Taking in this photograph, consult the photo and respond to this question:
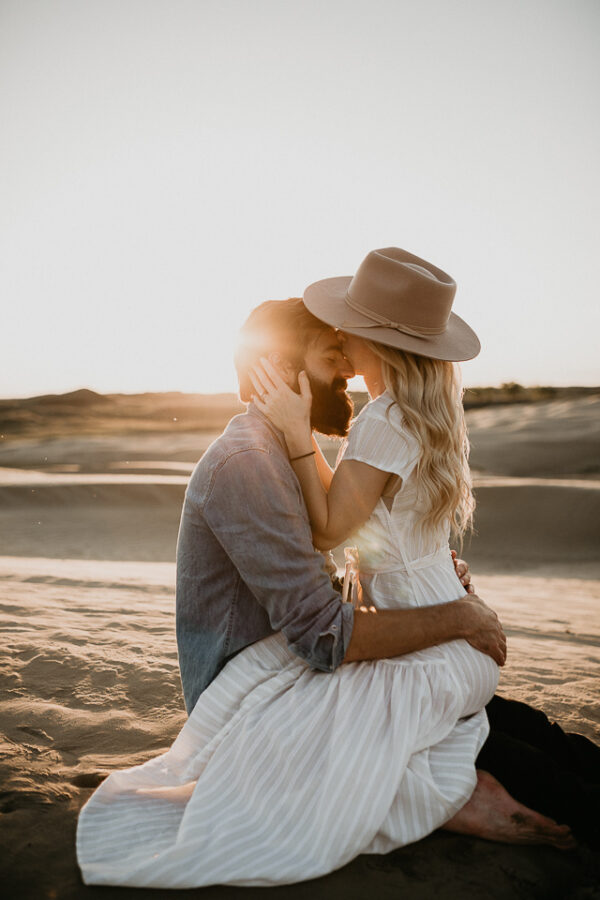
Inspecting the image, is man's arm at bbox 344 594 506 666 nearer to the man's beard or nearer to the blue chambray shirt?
the blue chambray shirt

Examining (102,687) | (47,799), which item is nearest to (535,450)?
(102,687)

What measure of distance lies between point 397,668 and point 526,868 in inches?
27.2

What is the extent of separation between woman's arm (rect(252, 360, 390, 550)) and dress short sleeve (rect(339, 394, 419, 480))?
0.03 m

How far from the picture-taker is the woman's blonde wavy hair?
2.59 meters

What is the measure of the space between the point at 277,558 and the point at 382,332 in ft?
3.02

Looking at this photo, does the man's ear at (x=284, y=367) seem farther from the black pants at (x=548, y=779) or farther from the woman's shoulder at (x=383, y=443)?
the black pants at (x=548, y=779)

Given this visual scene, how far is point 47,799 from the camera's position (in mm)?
2662

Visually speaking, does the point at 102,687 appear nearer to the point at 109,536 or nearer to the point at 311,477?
the point at 311,477

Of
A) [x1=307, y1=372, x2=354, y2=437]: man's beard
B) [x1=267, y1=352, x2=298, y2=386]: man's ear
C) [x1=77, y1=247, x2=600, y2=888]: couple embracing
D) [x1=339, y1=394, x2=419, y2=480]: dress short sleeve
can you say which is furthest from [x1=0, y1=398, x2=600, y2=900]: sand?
[x1=267, y1=352, x2=298, y2=386]: man's ear

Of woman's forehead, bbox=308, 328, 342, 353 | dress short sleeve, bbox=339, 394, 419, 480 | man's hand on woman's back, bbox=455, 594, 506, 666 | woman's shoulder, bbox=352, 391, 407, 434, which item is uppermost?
woman's forehead, bbox=308, 328, 342, 353

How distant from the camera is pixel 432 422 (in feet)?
8.56

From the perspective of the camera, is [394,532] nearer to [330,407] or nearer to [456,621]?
[456,621]

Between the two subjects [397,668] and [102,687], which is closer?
[397,668]

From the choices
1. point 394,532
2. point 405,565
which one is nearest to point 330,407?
point 394,532
